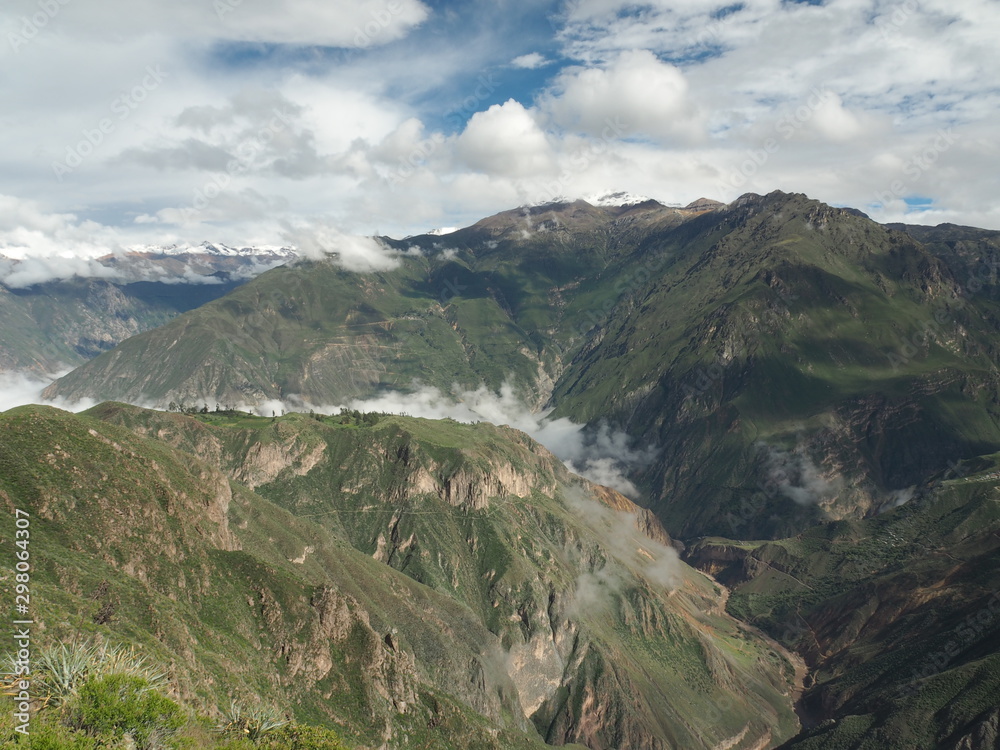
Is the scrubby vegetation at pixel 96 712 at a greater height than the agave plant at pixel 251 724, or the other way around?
the scrubby vegetation at pixel 96 712

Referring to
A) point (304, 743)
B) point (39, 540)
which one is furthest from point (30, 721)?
point (39, 540)

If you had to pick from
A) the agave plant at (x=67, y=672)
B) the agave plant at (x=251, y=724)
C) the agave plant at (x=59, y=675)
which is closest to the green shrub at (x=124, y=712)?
the agave plant at (x=67, y=672)

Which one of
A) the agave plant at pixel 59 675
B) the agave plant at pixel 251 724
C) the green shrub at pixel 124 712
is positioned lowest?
the agave plant at pixel 251 724

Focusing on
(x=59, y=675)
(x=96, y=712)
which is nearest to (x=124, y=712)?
(x=96, y=712)

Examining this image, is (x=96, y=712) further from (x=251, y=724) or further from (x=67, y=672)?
(x=251, y=724)

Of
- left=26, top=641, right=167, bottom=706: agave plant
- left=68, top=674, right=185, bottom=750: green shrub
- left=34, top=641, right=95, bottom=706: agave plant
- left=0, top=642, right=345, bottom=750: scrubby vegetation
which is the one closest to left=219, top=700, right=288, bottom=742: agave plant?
left=0, top=642, right=345, bottom=750: scrubby vegetation

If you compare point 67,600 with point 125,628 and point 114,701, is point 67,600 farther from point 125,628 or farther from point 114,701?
point 114,701

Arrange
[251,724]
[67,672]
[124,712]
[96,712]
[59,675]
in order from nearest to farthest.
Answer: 1. [96,712]
2. [124,712]
3. [67,672]
4. [59,675]
5. [251,724]

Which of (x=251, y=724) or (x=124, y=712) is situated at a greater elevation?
(x=124, y=712)

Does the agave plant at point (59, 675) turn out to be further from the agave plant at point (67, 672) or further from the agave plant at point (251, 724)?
the agave plant at point (251, 724)

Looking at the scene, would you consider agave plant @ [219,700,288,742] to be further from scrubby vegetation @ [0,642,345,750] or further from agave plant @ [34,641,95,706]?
agave plant @ [34,641,95,706]
